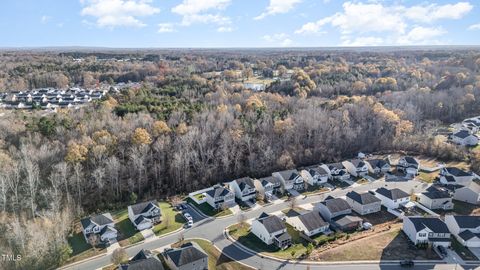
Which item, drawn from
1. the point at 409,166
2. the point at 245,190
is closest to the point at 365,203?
the point at 245,190

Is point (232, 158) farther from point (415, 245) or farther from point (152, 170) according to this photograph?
point (415, 245)

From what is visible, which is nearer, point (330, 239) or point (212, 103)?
point (330, 239)

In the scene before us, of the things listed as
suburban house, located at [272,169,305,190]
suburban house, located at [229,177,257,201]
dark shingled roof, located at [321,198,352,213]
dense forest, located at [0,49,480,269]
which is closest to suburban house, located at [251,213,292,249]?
dark shingled roof, located at [321,198,352,213]

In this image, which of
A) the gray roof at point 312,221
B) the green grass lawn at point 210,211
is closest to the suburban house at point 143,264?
the green grass lawn at point 210,211

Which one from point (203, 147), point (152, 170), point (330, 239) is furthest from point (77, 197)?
point (330, 239)

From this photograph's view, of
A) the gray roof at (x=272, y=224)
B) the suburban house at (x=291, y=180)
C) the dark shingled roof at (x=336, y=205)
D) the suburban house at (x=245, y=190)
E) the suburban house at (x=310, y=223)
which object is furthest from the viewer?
the suburban house at (x=291, y=180)

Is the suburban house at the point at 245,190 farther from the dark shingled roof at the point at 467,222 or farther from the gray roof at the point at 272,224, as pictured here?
the dark shingled roof at the point at 467,222

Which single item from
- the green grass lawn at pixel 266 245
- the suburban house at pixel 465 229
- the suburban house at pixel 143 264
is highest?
the suburban house at pixel 143 264
